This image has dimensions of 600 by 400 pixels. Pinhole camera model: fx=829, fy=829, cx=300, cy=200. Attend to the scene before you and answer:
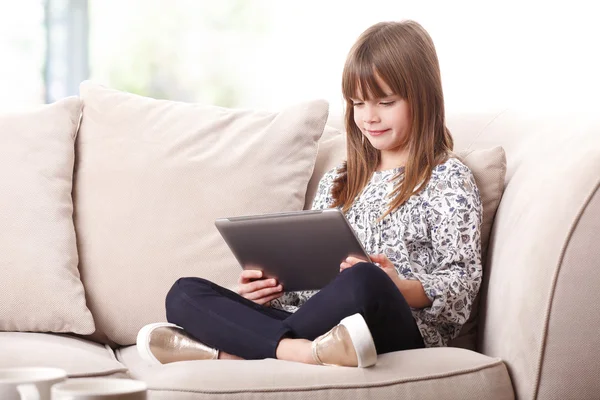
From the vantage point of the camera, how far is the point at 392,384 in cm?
126

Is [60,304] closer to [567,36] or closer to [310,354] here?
[310,354]

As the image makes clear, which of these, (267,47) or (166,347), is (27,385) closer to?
(166,347)

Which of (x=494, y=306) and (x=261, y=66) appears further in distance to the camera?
(x=261, y=66)

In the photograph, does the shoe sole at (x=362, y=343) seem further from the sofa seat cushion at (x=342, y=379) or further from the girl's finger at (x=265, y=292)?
the girl's finger at (x=265, y=292)

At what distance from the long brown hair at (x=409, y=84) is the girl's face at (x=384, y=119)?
1cm

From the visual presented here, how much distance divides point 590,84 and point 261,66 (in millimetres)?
1218

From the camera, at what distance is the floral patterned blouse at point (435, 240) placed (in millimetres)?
1571

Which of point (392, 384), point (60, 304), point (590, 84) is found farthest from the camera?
point (590, 84)

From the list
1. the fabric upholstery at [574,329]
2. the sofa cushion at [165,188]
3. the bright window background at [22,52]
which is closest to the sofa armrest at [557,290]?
the fabric upholstery at [574,329]

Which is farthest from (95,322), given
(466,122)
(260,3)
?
(260,3)

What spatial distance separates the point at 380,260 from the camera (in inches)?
60.3

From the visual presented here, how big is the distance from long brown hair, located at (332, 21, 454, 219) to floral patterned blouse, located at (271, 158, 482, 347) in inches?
1.4

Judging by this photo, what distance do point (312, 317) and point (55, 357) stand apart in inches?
17.6

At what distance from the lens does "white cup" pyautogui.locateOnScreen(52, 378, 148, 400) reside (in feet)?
2.26
